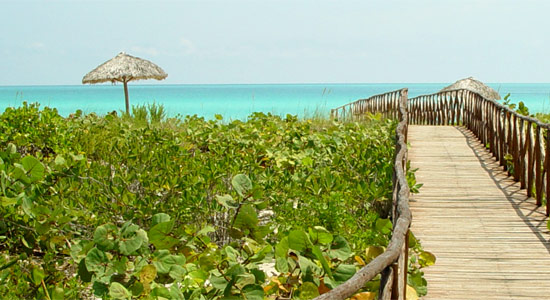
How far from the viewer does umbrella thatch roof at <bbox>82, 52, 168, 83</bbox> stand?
55.4 ft

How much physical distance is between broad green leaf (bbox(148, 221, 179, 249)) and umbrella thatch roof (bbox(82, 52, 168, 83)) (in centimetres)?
1475

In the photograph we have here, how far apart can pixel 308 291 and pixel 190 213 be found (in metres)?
2.03

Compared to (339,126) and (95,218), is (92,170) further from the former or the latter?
(339,126)

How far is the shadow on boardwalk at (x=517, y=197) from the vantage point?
5.29 meters

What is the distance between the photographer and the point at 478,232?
5.11 m

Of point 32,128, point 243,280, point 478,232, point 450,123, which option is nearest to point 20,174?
point 243,280

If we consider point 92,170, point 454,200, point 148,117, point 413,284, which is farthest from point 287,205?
point 148,117

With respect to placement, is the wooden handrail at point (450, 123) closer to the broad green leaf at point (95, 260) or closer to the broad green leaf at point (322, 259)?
the broad green leaf at point (322, 259)

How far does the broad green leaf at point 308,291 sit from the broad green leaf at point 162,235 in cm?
66

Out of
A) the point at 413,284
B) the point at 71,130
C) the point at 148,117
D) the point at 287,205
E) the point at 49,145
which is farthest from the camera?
the point at 148,117

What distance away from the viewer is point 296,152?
624cm

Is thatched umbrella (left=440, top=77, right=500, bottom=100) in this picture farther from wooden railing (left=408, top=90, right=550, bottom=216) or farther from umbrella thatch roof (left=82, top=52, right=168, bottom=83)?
umbrella thatch roof (left=82, top=52, right=168, bottom=83)

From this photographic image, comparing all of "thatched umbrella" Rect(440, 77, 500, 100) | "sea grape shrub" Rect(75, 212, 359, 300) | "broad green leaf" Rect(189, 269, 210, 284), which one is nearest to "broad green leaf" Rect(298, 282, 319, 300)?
"sea grape shrub" Rect(75, 212, 359, 300)

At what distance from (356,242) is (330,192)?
65 cm
